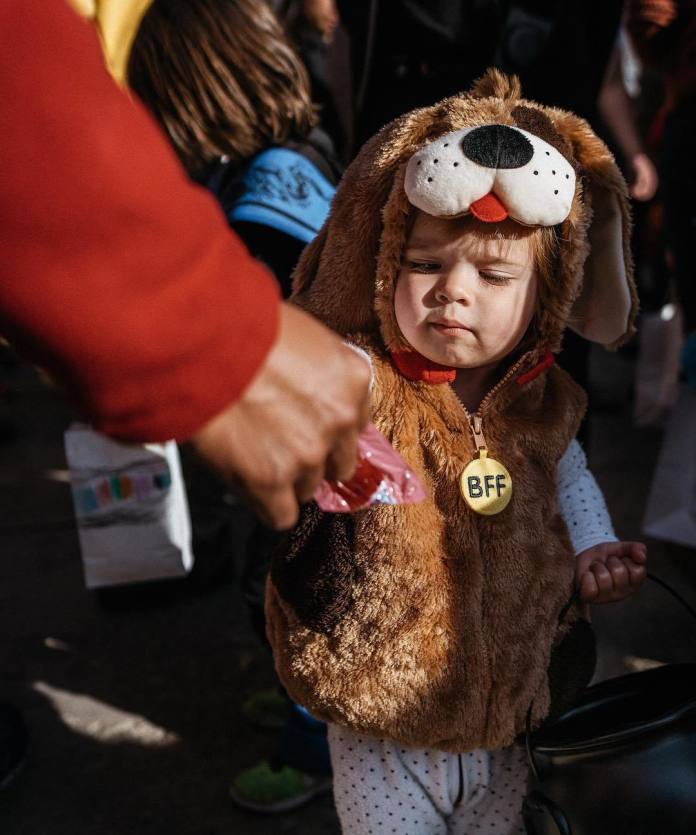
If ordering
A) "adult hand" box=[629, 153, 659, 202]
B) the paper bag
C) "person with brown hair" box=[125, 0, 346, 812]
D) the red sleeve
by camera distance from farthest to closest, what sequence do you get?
1. "adult hand" box=[629, 153, 659, 202]
2. the paper bag
3. "person with brown hair" box=[125, 0, 346, 812]
4. the red sleeve

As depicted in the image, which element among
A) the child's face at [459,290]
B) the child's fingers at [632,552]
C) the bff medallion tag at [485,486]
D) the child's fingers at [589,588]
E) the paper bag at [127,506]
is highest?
the child's face at [459,290]

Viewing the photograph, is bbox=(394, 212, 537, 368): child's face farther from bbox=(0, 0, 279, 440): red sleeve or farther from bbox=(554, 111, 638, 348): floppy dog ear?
bbox=(0, 0, 279, 440): red sleeve

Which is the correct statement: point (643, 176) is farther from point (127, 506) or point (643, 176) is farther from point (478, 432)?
point (478, 432)

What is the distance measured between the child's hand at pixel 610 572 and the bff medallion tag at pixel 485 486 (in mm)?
191

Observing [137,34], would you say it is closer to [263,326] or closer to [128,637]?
[263,326]

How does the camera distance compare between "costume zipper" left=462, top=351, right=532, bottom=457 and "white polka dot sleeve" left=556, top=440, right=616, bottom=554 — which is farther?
"white polka dot sleeve" left=556, top=440, right=616, bottom=554

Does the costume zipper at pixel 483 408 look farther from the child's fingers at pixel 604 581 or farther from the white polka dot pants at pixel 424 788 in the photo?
the white polka dot pants at pixel 424 788

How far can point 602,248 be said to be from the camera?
59.1 inches

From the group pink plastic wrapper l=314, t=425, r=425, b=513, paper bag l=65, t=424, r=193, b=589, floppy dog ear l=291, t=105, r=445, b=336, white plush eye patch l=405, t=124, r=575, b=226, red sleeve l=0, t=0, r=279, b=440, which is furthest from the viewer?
paper bag l=65, t=424, r=193, b=589

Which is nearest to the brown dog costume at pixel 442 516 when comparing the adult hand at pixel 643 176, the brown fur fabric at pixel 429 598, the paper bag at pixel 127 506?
the brown fur fabric at pixel 429 598

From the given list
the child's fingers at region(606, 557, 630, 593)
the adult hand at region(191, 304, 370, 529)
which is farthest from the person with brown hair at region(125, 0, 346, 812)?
the adult hand at region(191, 304, 370, 529)

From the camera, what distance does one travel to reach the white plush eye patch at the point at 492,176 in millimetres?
1294

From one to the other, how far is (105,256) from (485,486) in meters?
0.76

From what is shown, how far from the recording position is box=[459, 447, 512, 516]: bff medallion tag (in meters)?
1.38
